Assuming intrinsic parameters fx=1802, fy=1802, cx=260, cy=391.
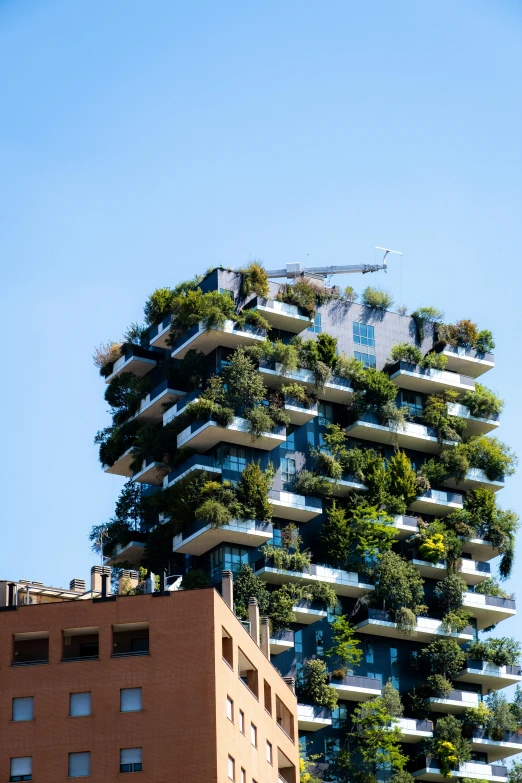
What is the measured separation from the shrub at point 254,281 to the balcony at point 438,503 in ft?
59.0

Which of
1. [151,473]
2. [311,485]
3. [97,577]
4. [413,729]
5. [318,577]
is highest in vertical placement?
[151,473]

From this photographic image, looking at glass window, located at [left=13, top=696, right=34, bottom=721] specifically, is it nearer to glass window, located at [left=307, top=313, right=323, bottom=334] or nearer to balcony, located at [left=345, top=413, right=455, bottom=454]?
balcony, located at [left=345, top=413, right=455, bottom=454]

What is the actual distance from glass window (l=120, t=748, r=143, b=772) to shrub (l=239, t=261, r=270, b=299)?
52.1 metres

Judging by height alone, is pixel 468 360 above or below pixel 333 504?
above

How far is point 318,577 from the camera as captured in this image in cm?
11600

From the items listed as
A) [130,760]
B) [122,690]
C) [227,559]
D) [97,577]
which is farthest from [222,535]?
[130,760]

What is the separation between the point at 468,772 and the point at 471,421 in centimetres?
2646

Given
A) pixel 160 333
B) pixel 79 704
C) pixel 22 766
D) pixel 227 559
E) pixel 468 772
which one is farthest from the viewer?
pixel 160 333

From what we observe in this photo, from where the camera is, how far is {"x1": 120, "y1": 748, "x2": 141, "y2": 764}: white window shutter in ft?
242

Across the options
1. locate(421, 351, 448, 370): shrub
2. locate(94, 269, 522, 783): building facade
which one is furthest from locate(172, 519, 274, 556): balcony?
locate(421, 351, 448, 370): shrub

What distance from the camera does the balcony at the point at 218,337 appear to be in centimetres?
11800

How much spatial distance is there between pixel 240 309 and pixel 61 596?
124 ft

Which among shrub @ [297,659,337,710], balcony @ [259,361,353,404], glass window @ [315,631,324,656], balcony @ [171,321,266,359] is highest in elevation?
balcony @ [171,321,266,359]

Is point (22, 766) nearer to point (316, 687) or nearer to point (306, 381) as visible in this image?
point (316, 687)
